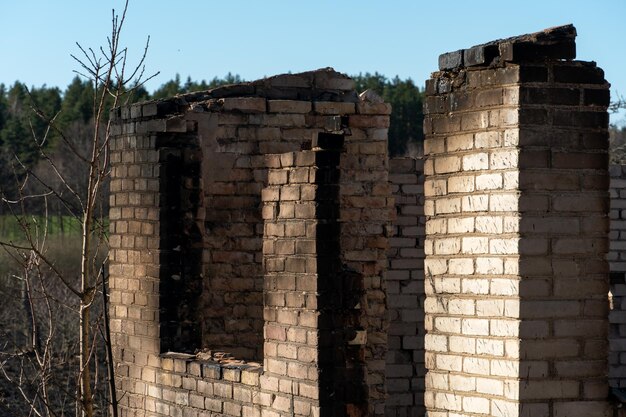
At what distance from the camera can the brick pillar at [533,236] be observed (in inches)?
178

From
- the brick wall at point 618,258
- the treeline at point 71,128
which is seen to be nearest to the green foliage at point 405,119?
the treeline at point 71,128

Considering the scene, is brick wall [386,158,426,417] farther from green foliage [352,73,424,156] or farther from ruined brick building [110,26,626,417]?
green foliage [352,73,424,156]

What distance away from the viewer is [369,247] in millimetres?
6984

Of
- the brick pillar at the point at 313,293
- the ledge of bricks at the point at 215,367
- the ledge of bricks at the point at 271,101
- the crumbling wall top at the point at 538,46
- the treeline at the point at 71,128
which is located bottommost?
the ledge of bricks at the point at 215,367

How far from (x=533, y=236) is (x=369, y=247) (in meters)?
2.51

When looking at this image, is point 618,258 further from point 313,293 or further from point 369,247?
point 313,293

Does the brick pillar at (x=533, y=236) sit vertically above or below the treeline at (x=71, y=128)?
below

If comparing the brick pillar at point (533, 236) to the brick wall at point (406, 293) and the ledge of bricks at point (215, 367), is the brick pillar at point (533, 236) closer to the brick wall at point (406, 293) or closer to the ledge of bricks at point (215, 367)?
the ledge of bricks at point (215, 367)

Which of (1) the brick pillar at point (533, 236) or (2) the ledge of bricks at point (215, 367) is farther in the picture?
(2) the ledge of bricks at point (215, 367)

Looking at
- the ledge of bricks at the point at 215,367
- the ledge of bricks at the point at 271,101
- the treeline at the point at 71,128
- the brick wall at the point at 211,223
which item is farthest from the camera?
the treeline at the point at 71,128

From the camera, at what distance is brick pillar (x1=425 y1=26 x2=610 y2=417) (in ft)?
14.8

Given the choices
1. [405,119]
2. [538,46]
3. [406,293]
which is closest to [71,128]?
[405,119]

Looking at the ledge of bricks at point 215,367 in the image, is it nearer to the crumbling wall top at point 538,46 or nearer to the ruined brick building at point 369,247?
the ruined brick building at point 369,247

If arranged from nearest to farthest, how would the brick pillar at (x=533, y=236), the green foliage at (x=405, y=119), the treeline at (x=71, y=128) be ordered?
the brick pillar at (x=533, y=236) → the treeline at (x=71, y=128) → the green foliage at (x=405, y=119)
